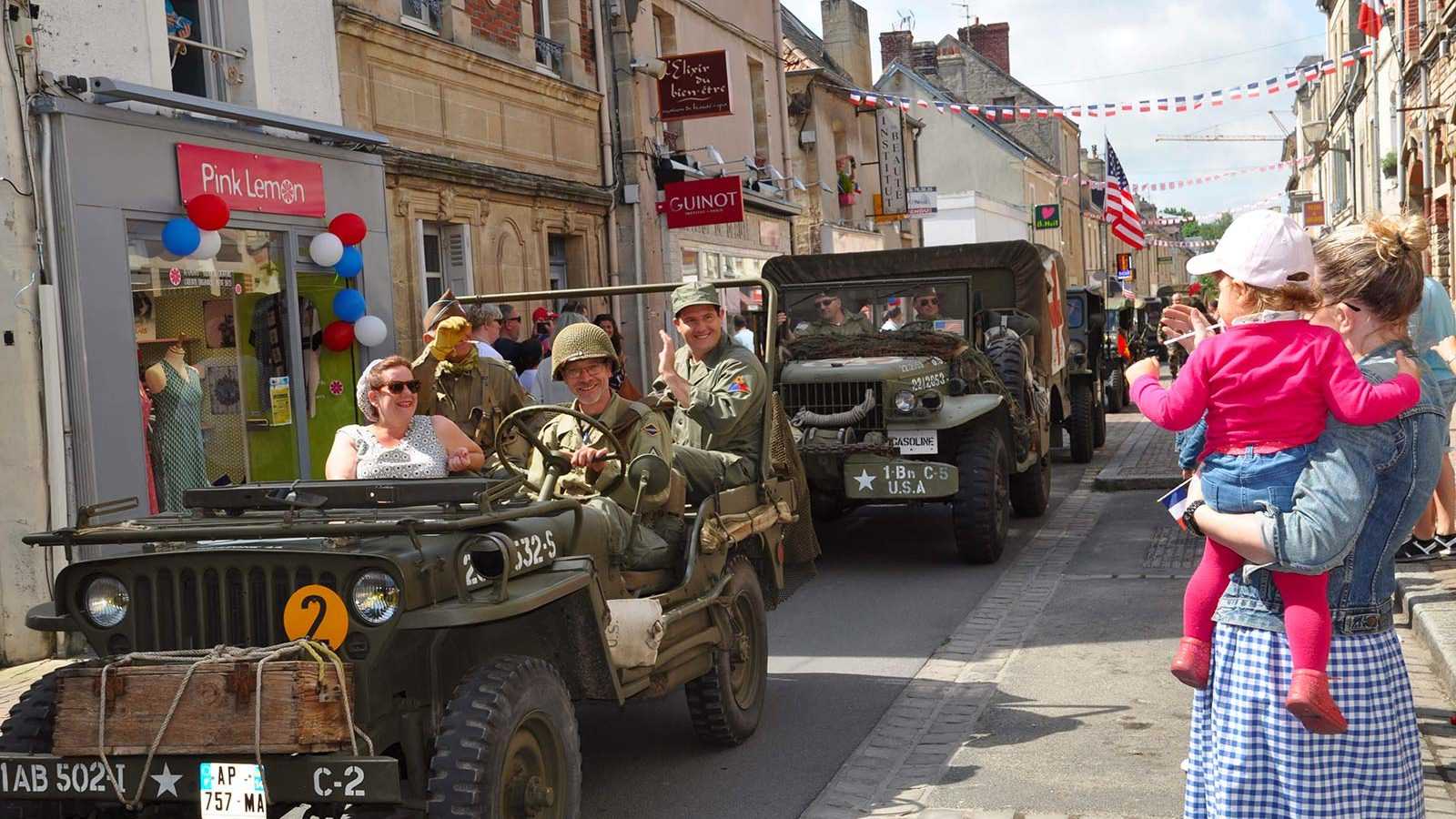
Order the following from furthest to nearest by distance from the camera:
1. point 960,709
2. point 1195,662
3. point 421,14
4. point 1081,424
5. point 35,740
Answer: point 1081,424 → point 421,14 → point 960,709 → point 35,740 → point 1195,662

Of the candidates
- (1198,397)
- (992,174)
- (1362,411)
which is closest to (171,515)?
(1198,397)

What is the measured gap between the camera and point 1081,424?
1598 centimetres

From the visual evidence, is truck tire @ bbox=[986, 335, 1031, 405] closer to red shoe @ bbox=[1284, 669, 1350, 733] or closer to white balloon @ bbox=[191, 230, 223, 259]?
white balloon @ bbox=[191, 230, 223, 259]

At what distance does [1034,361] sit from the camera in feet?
41.2

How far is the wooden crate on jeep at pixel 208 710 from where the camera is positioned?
3.51 meters

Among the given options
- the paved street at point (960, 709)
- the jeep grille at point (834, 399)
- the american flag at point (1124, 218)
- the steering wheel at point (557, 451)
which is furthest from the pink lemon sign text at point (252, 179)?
the american flag at point (1124, 218)

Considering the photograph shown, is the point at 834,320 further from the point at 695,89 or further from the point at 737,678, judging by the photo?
the point at 695,89

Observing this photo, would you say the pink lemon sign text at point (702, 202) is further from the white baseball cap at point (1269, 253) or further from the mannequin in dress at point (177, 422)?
the white baseball cap at point (1269, 253)

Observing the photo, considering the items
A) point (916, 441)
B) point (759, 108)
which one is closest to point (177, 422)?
point (916, 441)

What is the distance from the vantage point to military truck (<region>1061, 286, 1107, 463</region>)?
52.5ft

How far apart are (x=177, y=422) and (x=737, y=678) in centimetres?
594

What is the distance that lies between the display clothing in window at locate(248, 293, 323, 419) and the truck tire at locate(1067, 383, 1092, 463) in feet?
26.2

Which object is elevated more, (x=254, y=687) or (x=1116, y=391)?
(x=254, y=687)

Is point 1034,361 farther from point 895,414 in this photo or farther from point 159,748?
point 159,748
